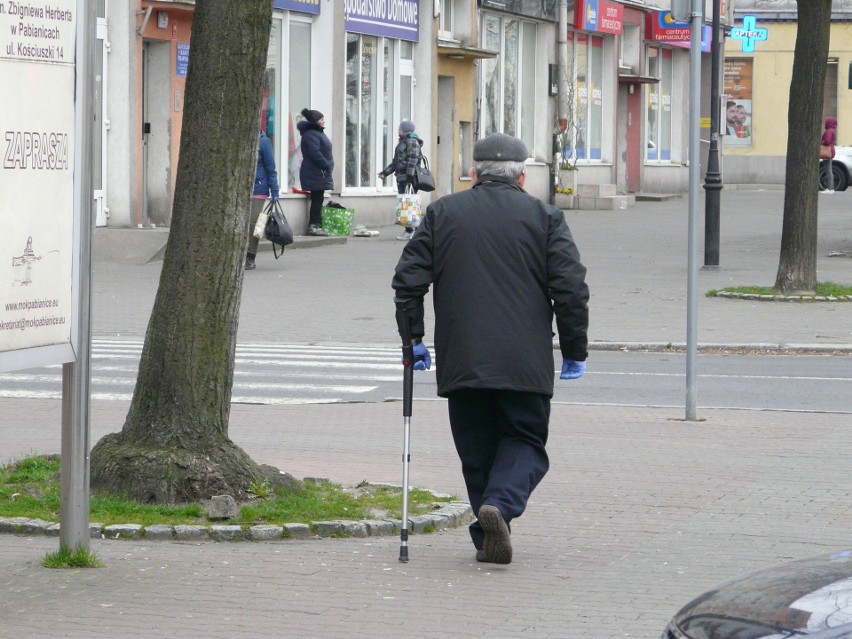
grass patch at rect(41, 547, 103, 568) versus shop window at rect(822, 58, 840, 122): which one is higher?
shop window at rect(822, 58, 840, 122)

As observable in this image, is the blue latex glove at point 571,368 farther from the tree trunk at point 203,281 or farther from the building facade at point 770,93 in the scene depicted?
the building facade at point 770,93

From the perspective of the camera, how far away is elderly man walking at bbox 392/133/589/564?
22.9ft

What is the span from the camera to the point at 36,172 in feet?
20.4

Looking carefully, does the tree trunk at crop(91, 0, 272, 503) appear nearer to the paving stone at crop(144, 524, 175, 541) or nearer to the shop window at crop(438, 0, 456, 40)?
the paving stone at crop(144, 524, 175, 541)

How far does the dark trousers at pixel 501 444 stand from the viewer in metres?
7.00

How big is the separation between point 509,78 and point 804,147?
1967 centimetres

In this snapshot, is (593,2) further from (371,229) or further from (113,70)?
(113,70)

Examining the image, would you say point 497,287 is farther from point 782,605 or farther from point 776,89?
point 776,89

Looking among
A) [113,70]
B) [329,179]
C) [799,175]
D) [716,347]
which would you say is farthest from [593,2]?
[716,347]

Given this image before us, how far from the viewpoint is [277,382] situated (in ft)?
45.0

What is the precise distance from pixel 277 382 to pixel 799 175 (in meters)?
8.82

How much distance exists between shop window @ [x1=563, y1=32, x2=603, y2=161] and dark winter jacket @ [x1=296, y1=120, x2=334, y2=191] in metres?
14.1

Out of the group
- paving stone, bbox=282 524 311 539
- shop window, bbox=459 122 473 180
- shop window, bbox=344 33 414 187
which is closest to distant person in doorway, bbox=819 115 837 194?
shop window, bbox=459 122 473 180

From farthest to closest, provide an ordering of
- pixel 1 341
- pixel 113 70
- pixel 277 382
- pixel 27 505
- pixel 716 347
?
pixel 113 70
pixel 716 347
pixel 277 382
pixel 27 505
pixel 1 341
